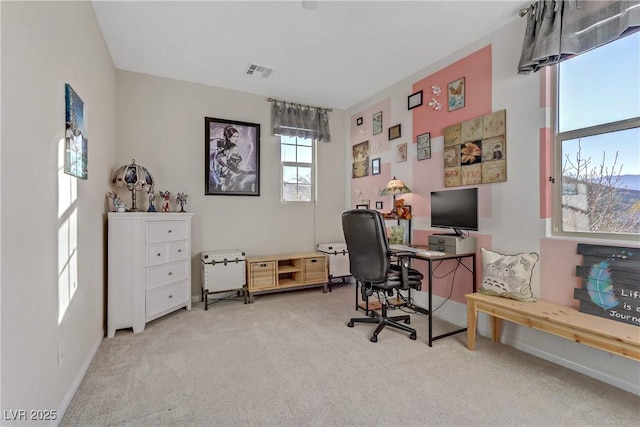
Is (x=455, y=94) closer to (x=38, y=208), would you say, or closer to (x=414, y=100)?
(x=414, y=100)

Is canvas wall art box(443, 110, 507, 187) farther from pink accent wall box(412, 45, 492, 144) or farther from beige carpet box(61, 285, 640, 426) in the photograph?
beige carpet box(61, 285, 640, 426)

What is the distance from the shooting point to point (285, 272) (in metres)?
4.09

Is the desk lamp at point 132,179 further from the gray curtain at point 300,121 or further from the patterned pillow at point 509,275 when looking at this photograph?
the patterned pillow at point 509,275

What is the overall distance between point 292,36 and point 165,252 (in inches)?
99.3

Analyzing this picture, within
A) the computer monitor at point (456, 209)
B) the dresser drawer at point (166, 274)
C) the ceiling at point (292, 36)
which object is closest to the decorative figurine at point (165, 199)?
the dresser drawer at point (166, 274)

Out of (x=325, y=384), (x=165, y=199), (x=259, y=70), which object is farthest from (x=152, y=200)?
(x=325, y=384)

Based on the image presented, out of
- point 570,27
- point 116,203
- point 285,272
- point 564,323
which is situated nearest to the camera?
point 564,323

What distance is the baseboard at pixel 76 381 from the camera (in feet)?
5.48

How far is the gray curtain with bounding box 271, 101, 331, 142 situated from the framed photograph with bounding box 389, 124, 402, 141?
3.64ft

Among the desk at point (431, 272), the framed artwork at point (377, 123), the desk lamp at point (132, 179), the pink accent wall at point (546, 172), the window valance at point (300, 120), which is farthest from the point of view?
the window valance at point (300, 120)

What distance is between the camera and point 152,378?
6.77 feet

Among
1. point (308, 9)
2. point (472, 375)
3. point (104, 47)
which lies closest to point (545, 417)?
point (472, 375)

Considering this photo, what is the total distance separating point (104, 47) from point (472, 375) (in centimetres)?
424

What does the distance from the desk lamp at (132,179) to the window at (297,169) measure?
1.86m
